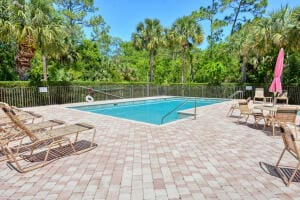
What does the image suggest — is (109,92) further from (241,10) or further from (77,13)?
(241,10)

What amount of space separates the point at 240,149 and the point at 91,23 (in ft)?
77.8

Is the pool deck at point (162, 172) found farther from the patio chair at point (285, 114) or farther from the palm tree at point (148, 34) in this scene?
the palm tree at point (148, 34)

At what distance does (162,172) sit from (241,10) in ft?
86.0

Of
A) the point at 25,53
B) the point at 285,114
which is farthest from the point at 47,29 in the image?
the point at 285,114

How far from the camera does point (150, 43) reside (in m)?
20.8

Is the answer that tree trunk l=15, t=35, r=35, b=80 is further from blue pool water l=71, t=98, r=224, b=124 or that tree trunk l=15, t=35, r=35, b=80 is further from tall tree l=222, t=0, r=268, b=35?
tall tree l=222, t=0, r=268, b=35

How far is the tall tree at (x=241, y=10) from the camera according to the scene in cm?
2364

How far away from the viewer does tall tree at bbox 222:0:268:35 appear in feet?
77.6

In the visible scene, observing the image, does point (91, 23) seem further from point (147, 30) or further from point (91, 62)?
point (147, 30)

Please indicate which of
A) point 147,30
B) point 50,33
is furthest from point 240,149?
point 147,30

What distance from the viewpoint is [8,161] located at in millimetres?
3682

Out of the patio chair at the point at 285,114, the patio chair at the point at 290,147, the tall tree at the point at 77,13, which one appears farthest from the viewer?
the tall tree at the point at 77,13

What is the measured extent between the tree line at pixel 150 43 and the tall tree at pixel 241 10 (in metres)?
0.10

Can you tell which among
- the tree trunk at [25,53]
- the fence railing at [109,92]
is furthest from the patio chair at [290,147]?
the fence railing at [109,92]
